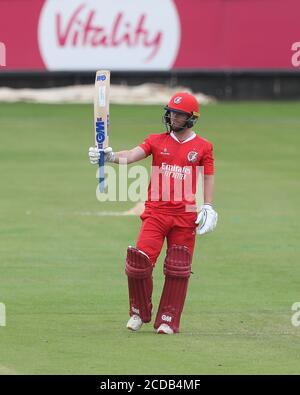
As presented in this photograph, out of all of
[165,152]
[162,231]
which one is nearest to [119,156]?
[165,152]

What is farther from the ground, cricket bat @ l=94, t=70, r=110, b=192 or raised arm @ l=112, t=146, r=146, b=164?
cricket bat @ l=94, t=70, r=110, b=192

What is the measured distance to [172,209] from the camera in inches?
417

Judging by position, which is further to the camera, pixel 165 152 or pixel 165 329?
pixel 165 152

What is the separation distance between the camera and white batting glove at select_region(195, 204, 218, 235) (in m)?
10.6

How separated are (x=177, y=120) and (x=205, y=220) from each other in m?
0.86

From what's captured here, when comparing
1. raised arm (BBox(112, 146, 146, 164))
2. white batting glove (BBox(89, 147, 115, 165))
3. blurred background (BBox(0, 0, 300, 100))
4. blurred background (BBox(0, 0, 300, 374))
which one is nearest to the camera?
blurred background (BBox(0, 0, 300, 374))

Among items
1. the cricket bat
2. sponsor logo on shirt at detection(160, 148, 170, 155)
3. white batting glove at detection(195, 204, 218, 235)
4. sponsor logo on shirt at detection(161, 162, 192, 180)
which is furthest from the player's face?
white batting glove at detection(195, 204, 218, 235)

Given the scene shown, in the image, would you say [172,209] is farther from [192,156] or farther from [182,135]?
[182,135]

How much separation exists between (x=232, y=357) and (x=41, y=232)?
6665mm

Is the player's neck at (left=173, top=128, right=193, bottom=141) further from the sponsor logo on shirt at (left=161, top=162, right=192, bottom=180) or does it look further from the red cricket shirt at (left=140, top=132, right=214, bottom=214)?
the sponsor logo on shirt at (left=161, top=162, right=192, bottom=180)

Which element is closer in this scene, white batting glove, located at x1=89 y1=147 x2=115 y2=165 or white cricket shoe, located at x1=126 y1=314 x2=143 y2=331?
white batting glove, located at x1=89 y1=147 x2=115 y2=165

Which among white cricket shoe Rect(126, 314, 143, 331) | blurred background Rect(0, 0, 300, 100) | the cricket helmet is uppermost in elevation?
blurred background Rect(0, 0, 300, 100)

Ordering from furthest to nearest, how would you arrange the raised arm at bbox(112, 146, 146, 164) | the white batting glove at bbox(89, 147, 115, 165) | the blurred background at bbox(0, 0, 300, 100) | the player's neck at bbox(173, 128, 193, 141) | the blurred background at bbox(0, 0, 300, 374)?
1. the blurred background at bbox(0, 0, 300, 100)
2. the player's neck at bbox(173, 128, 193, 141)
3. the raised arm at bbox(112, 146, 146, 164)
4. the white batting glove at bbox(89, 147, 115, 165)
5. the blurred background at bbox(0, 0, 300, 374)

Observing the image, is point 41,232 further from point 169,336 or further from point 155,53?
point 155,53
